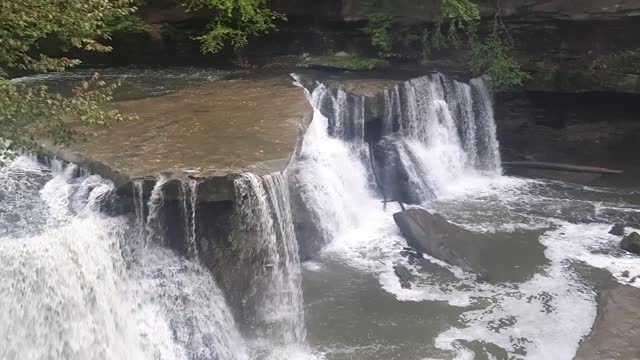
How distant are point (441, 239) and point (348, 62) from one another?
5.95m

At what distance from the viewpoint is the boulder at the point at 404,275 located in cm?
984

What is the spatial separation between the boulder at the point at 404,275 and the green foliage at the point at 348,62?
246 inches

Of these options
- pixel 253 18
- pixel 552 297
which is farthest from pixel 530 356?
pixel 253 18

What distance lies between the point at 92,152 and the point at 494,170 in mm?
9988

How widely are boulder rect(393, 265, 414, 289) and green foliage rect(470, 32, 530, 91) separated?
659cm

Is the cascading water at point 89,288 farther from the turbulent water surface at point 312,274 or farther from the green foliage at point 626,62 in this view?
the green foliage at point 626,62

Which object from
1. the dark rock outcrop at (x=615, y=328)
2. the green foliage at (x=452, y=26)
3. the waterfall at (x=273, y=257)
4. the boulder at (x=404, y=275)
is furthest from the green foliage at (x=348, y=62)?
the dark rock outcrop at (x=615, y=328)

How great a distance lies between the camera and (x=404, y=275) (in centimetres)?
1009

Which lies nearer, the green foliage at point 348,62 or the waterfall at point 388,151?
the waterfall at point 388,151

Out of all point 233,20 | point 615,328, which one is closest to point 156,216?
point 615,328

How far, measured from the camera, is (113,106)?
11.8 m

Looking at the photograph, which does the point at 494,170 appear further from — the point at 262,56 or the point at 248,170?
the point at 248,170

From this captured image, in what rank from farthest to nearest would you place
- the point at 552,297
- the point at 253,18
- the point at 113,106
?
1. the point at 253,18
2. the point at 113,106
3. the point at 552,297

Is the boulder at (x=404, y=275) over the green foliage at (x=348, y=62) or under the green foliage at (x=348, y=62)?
under
